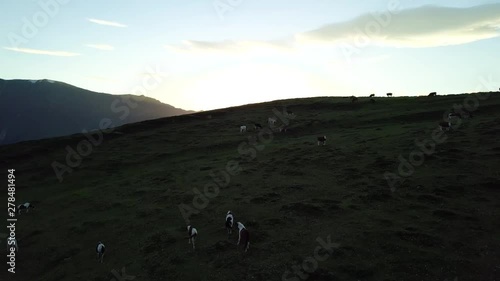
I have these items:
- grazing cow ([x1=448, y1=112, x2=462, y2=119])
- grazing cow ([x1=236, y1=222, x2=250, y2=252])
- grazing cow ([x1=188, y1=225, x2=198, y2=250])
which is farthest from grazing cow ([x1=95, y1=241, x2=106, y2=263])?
grazing cow ([x1=448, y1=112, x2=462, y2=119])

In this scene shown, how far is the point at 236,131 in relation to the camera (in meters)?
68.8

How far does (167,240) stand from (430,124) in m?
42.0

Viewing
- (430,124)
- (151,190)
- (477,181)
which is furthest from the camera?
(430,124)

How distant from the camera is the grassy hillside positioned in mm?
22531

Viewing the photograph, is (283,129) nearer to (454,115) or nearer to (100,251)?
(454,115)

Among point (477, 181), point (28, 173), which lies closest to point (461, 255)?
point (477, 181)

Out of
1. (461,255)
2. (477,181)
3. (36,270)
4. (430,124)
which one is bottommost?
(36,270)

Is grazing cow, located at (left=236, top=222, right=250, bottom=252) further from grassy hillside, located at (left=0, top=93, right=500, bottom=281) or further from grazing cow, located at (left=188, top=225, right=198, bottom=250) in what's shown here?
grazing cow, located at (left=188, top=225, right=198, bottom=250)

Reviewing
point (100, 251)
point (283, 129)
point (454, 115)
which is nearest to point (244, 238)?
point (100, 251)

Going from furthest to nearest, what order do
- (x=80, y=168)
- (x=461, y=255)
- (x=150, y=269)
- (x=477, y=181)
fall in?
(x=80, y=168), (x=477, y=181), (x=150, y=269), (x=461, y=255)

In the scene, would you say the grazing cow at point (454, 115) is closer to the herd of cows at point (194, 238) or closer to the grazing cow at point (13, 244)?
the herd of cows at point (194, 238)

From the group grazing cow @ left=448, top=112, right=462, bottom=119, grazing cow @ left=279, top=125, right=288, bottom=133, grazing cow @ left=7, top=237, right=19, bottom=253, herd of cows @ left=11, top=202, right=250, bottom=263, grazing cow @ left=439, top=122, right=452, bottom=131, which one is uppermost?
grazing cow @ left=448, top=112, right=462, bottom=119

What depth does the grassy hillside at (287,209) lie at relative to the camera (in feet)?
73.9

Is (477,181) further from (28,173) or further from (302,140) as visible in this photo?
(28,173)
